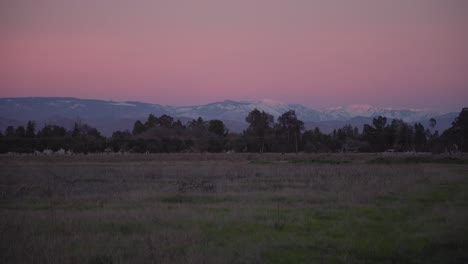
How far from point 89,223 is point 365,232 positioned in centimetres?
776

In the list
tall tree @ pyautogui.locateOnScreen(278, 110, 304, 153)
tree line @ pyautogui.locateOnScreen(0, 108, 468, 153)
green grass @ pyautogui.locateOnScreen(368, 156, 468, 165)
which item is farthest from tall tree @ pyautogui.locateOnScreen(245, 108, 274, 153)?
green grass @ pyautogui.locateOnScreen(368, 156, 468, 165)

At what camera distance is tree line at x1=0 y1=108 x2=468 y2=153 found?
7650 centimetres

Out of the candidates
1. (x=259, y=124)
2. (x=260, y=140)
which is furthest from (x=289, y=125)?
(x=260, y=140)

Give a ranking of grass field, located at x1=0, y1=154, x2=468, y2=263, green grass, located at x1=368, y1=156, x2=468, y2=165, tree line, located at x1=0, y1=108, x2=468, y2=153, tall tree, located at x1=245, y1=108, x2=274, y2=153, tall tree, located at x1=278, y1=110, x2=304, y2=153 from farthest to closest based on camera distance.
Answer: tall tree, located at x1=245, y1=108, x2=274, y2=153 < tall tree, located at x1=278, y1=110, x2=304, y2=153 < tree line, located at x1=0, y1=108, x2=468, y2=153 < green grass, located at x1=368, y1=156, x2=468, y2=165 < grass field, located at x1=0, y1=154, x2=468, y2=263

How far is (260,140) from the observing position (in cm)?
8638

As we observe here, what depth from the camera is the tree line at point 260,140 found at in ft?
251

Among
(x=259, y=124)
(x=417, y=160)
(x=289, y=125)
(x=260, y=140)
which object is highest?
(x=259, y=124)

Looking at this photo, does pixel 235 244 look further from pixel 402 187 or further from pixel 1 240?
pixel 402 187

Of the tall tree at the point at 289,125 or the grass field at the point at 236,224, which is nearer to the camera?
the grass field at the point at 236,224

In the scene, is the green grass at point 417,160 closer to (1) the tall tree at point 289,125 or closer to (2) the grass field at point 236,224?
(2) the grass field at point 236,224

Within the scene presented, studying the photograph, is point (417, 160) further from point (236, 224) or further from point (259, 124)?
point (259, 124)

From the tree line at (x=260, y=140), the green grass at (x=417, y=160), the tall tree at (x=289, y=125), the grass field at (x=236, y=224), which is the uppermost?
the tall tree at (x=289, y=125)

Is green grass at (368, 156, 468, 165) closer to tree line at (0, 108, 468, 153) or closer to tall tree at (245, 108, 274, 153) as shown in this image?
tree line at (0, 108, 468, 153)

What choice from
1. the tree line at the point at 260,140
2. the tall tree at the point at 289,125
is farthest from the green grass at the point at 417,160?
the tall tree at the point at 289,125
